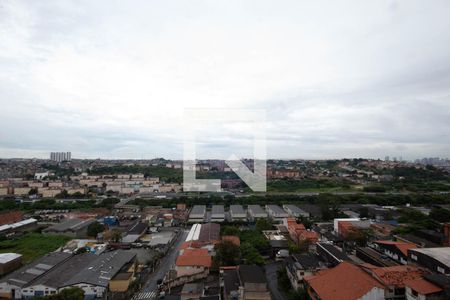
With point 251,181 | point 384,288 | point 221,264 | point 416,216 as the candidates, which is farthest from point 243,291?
point 251,181

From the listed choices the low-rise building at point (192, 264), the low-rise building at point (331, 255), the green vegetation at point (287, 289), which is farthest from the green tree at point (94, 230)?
the low-rise building at point (331, 255)

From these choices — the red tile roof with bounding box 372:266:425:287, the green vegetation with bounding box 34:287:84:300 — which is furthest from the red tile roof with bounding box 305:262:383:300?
the green vegetation with bounding box 34:287:84:300

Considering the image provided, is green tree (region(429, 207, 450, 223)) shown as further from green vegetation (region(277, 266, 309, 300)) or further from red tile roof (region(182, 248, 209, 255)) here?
red tile roof (region(182, 248, 209, 255))

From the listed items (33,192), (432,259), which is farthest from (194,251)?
(33,192)

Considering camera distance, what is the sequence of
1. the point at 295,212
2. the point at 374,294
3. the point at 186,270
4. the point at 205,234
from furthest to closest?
the point at 295,212 → the point at 205,234 → the point at 186,270 → the point at 374,294

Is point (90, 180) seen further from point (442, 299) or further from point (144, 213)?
point (442, 299)

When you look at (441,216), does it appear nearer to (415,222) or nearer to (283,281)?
(415,222)

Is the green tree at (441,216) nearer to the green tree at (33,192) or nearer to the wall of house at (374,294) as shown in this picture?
the wall of house at (374,294)
